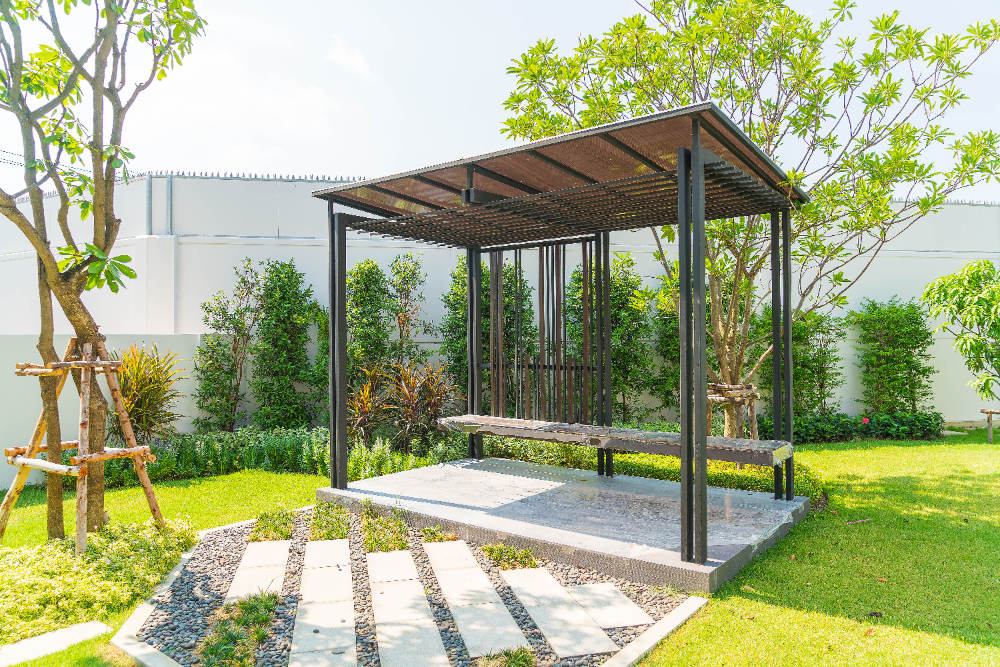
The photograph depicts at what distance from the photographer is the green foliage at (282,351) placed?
8.41 metres

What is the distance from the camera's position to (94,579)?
136 inches

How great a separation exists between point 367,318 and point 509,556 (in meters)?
5.07

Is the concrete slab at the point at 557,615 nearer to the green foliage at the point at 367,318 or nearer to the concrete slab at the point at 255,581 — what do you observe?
the concrete slab at the point at 255,581

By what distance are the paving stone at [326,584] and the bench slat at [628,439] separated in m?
2.15

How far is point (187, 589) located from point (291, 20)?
5.26 m

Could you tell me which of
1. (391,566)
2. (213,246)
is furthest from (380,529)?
(213,246)

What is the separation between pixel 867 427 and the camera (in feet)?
31.7

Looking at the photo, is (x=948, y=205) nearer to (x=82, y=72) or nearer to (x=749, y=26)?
(x=749, y=26)

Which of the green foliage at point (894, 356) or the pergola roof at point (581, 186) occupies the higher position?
the pergola roof at point (581, 186)

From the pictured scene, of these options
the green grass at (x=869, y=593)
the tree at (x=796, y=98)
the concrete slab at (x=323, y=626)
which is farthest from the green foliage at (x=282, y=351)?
the green grass at (x=869, y=593)

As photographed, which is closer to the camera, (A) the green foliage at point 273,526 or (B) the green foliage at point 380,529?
(B) the green foliage at point 380,529

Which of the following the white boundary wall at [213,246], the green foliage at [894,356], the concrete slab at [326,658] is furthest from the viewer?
the green foliage at [894,356]

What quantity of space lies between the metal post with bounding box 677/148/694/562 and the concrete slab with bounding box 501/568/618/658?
2.58 feet

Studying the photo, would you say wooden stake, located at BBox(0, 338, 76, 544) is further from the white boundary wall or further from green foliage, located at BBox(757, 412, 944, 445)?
green foliage, located at BBox(757, 412, 944, 445)
